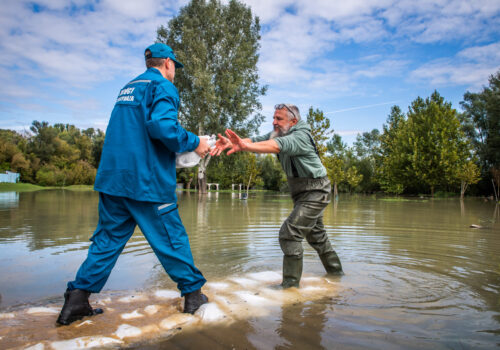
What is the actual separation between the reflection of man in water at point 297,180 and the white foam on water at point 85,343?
5.57 feet

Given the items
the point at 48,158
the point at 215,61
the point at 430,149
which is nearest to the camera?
the point at 215,61

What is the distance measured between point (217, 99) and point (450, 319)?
2537 cm

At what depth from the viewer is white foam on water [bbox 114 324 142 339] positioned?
2.18 metres

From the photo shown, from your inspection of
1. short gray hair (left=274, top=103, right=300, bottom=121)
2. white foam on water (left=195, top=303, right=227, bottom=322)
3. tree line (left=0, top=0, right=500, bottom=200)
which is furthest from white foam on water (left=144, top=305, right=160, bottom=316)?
tree line (left=0, top=0, right=500, bottom=200)

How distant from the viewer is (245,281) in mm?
3453

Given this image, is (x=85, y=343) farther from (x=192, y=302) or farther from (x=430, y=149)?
(x=430, y=149)

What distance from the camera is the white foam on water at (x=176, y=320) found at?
2336mm

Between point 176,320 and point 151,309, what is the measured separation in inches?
13.0

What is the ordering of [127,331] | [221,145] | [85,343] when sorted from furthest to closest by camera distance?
1. [221,145]
2. [127,331]
3. [85,343]

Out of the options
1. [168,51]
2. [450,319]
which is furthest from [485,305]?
[168,51]

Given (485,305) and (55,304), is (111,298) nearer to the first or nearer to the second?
(55,304)

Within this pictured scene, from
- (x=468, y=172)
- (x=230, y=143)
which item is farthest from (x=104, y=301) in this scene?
(x=468, y=172)

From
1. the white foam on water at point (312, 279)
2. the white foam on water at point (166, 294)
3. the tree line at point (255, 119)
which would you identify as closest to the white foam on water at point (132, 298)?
the white foam on water at point (166, 294)

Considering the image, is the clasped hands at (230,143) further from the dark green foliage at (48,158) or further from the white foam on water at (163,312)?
the dark green foliage at (48,158)
